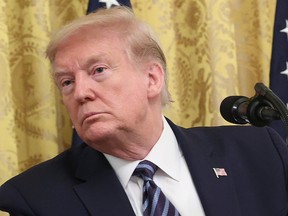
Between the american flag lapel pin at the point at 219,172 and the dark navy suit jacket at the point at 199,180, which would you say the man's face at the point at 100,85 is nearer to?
the dark navy suit jacket at the point at 199,180

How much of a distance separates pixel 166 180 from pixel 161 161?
6 centimetres

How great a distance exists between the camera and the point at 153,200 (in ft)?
5.37

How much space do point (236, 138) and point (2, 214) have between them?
928 mm

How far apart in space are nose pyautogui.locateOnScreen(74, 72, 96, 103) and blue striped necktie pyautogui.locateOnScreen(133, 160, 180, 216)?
0.91 feet

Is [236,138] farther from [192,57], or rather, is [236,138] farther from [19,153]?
[19,153]

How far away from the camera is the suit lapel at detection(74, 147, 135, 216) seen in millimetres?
1643

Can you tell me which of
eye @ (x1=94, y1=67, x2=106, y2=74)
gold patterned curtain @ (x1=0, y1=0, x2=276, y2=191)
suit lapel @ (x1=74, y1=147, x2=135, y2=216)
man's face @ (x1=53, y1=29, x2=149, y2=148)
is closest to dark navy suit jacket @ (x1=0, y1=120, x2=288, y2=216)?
suit lapel @ (x1=74, y1=147, x2=135, y2=216)

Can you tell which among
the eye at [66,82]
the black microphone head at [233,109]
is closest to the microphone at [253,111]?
the black microphone head at [233,109]

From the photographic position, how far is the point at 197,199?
5.70ft

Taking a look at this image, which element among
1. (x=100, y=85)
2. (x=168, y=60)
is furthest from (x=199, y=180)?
(x=168, y=60)

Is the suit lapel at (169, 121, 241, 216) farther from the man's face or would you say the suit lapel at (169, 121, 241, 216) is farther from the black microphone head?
the black microphone head

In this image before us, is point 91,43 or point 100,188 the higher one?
point 91,43

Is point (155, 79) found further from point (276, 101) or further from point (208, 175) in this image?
point (276, 101)

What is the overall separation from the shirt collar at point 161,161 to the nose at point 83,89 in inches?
9.5
